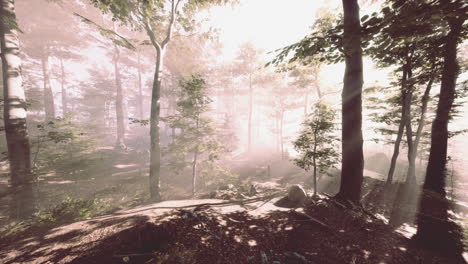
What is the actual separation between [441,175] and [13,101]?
18.4 m

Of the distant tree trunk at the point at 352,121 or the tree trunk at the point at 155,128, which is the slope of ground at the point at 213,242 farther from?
the tree trunk at the point at 155,128

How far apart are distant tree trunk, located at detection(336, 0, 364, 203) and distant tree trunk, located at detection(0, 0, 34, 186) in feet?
40.5

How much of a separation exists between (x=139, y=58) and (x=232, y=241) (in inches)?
1369

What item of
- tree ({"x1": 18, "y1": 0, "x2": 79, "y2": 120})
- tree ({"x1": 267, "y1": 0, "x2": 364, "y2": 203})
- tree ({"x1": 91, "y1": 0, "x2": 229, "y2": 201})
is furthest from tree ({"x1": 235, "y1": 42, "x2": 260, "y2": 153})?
tree ({"x1": 18, "y1": 0, "x2": 79, "y2": 120})

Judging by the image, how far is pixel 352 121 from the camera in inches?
217

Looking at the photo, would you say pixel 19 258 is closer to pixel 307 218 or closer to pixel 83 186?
pixel 307 218

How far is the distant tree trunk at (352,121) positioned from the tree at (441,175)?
6.03 feet

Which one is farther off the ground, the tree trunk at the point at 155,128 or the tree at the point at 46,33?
the tree at the point at 46,33

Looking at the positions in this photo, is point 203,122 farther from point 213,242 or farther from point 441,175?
point 441,175

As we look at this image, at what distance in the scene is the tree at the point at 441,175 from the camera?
4.41 meters

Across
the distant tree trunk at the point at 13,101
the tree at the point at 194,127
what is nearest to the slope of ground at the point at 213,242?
the distant tree trunk at the point at 13,101

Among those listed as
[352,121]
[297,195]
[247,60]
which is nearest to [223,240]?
[297,195]

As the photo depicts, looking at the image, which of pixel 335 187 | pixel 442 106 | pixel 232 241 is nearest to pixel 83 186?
pixel 232 241

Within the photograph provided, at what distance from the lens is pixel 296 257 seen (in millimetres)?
3477
